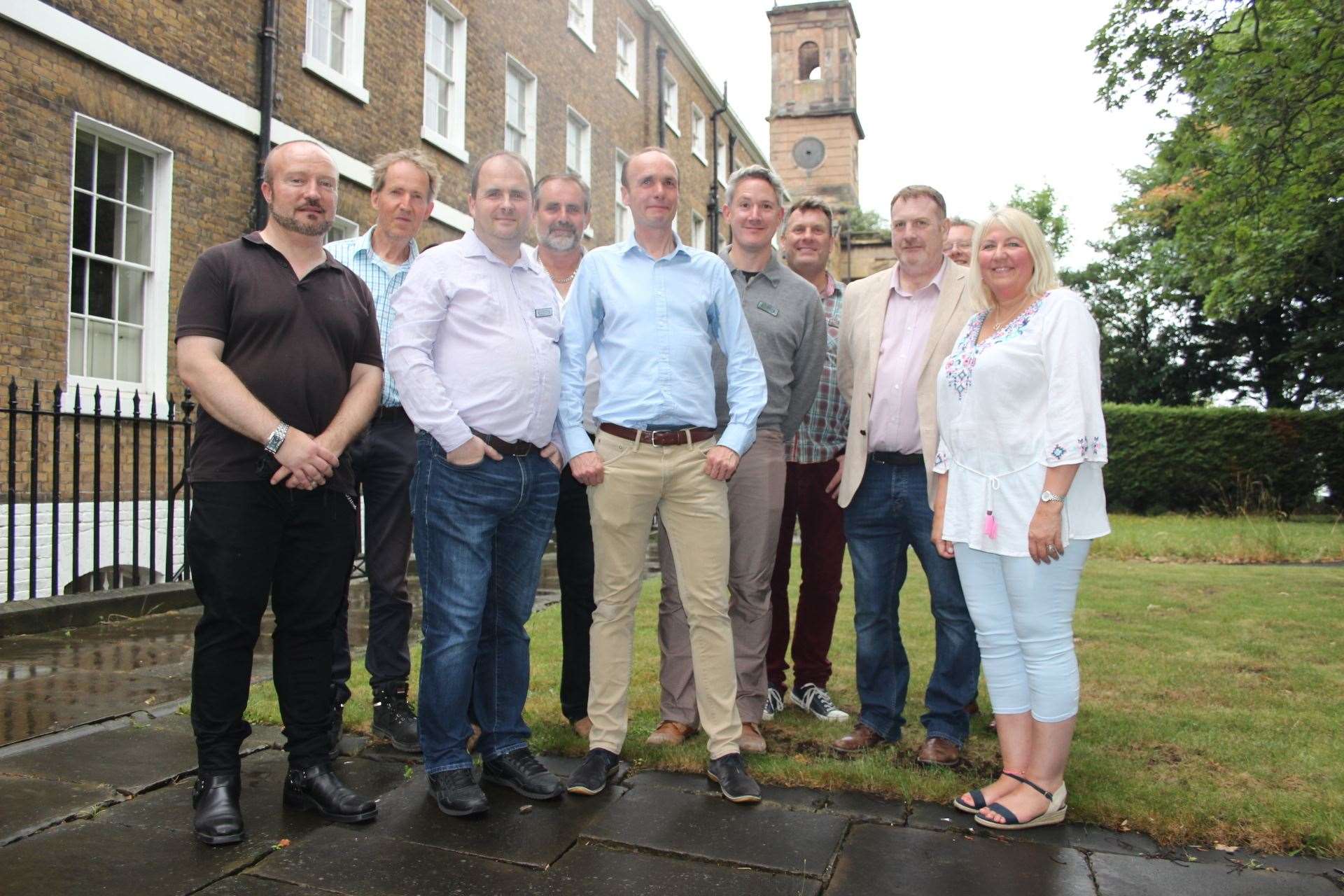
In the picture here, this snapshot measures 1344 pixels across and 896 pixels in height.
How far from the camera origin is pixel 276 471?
3.08 meters

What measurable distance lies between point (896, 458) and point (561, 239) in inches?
64.0

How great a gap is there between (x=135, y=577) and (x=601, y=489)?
4974 millimetres

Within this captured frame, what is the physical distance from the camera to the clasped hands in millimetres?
3523

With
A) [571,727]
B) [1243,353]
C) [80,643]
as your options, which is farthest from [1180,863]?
[1243,353]

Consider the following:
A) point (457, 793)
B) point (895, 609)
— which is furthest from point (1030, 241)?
point (457, 793)

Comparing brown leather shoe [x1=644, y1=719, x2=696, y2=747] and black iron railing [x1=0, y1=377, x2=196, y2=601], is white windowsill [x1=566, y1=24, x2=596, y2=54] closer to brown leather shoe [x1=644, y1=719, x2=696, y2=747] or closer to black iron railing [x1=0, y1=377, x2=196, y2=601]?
black iron railing [x1=0, y1=377, x2=196, y2=601]

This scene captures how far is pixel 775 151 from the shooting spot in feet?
105

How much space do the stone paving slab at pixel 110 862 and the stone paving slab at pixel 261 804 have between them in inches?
2.8

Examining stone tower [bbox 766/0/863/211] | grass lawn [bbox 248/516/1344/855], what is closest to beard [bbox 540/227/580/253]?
grass lawn [bbox 248/516/1344/855]

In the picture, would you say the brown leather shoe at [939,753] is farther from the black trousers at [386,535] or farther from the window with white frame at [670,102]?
the window with white frame at [670,102]

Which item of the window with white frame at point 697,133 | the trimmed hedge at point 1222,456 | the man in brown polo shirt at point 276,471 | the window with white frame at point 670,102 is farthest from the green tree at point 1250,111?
the window with white frame at point 697,133

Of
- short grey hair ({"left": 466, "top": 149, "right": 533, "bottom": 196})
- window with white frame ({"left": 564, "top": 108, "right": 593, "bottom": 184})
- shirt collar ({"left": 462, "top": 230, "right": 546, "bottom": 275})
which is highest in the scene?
window with white frame ({"left": 564, "top": 108, "right": 593, "bottom": 184})

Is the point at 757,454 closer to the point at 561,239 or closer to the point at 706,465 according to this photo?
the point at 706,465

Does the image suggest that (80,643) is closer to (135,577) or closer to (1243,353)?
(135,577)
